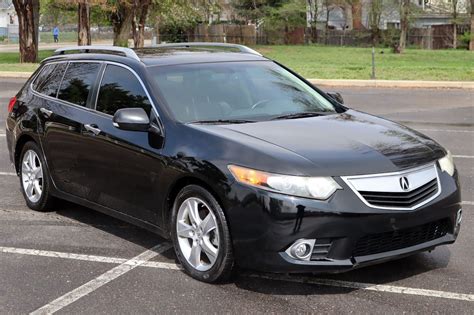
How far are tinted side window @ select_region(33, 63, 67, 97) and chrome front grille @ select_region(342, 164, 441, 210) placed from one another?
3.44m

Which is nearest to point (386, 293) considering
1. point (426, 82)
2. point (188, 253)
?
point (188, 253)

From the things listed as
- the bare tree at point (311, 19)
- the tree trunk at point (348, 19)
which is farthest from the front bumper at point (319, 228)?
the tree trunk at point (348, 19)

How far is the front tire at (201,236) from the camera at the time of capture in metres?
4.36

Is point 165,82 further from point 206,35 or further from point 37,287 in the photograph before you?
point 206,35

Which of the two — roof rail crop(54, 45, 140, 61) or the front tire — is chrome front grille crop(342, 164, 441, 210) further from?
roof rail crop(54, 45, 140, 61)

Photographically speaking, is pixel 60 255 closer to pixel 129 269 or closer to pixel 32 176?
pixel 129 269

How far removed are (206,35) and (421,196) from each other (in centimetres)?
5202

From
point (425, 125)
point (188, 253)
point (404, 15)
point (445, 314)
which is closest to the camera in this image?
point (445, 314)

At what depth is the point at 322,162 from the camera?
4.14 m

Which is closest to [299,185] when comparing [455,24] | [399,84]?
[399,84]

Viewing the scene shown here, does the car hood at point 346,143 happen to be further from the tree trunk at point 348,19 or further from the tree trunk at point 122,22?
the tree trunk at point 348,19

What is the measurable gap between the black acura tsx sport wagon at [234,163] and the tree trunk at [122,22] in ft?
102

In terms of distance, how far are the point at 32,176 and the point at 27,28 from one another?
2638 cm

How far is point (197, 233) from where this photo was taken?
15.1 feet
